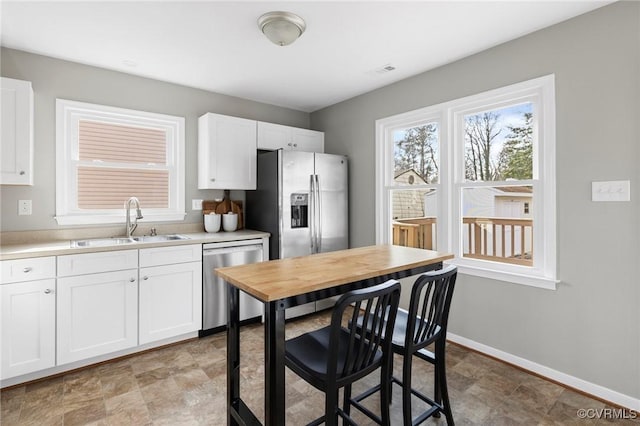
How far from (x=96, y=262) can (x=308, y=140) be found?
2652 millimetres

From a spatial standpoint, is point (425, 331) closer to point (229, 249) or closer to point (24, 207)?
point (229, 249)

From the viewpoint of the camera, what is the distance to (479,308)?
2773 mm

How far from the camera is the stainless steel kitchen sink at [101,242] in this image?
270 centimetres

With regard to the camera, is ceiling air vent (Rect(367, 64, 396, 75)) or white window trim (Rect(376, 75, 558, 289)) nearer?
white window trim (Rect(376, 75, 558, 289))

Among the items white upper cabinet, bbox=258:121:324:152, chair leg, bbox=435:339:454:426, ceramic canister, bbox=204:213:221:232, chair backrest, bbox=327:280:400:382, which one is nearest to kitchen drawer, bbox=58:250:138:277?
ceramic canister, bbox=204:213:221:232

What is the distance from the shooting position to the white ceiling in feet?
6.94

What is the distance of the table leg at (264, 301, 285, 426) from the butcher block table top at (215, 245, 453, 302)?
91 mm

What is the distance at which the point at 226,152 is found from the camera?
3.50 metres

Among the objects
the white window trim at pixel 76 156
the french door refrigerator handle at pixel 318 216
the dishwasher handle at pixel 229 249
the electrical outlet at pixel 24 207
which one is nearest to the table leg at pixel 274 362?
the dishwasher handle at pixel 229 249

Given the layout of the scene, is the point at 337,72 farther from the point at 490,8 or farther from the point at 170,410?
the point at 170,410

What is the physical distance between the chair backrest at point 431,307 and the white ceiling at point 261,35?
1733mm

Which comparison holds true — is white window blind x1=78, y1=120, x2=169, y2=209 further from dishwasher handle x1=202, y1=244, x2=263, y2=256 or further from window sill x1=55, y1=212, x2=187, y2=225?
dishwasher handle x1=202, y1=244, x2=263, y2=256
